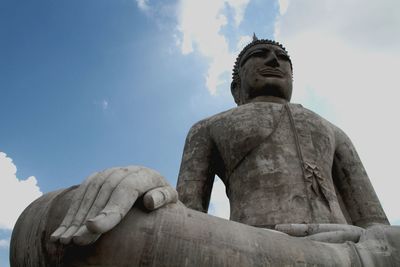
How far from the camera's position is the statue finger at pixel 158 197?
2.29 m

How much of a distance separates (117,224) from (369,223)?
3.19m

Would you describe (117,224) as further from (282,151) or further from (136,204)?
(282,151)

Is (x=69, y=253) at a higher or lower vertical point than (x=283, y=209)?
lower

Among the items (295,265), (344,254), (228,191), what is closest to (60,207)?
(295,265)

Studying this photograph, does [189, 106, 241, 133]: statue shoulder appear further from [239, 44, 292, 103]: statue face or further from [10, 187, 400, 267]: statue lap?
[10, 187, 400, 267]: statue lap

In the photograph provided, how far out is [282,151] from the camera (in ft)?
14.5

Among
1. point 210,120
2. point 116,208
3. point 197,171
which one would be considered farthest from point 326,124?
point 116,208

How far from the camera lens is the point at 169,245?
7.23 feet

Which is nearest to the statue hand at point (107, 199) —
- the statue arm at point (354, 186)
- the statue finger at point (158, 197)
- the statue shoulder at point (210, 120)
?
the statue finger at point (158, 197)

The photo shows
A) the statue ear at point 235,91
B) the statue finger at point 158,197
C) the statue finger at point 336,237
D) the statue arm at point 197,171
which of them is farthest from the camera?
the statue ear at point 235,91

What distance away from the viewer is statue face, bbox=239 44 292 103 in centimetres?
534

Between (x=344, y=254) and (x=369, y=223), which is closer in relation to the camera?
(x=344, y=254)

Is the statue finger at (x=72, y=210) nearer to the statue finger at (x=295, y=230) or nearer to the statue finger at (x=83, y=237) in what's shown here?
the statue finger at (x=83, y=237)

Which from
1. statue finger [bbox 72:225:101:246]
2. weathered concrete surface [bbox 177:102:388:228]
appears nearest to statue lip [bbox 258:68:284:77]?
weathered concrete surface [bbox 177:102:388:228]
